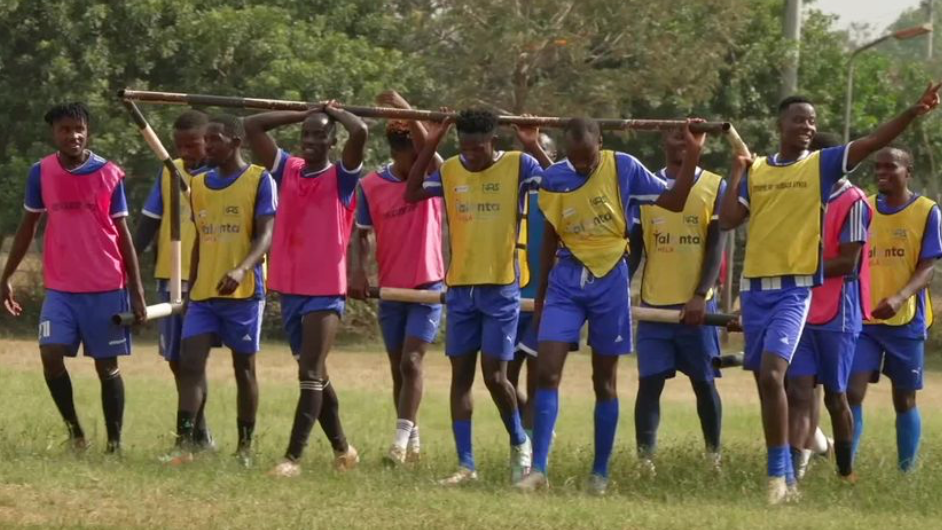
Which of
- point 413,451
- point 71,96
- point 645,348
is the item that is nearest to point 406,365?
point 413,451

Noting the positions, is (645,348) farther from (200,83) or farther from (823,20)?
(823,20)

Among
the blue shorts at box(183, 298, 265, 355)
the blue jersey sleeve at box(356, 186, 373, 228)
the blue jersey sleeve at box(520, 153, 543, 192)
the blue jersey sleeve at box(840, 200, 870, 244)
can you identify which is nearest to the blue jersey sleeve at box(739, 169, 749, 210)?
the blue jersey sleeve at box(840, 200, 870, 244)

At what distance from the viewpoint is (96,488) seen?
9414mm

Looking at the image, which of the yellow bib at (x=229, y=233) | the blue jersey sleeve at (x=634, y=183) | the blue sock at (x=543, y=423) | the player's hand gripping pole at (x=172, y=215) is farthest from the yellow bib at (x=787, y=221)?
the player's hand gripping pole at (x=172, y=215)

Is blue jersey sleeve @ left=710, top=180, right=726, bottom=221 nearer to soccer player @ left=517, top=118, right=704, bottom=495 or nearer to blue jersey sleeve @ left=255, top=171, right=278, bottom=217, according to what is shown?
soccer player @ left=517, top=118, right=704, bottom=495

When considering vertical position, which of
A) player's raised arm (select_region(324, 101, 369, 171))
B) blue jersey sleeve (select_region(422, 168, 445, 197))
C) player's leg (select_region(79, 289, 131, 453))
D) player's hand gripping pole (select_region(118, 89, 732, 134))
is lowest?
player's leg (select_region(79, 289, 131, 453))

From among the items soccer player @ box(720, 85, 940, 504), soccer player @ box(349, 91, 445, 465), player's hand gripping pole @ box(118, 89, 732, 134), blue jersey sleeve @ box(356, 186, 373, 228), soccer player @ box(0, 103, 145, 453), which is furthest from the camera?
blue jersey sleeve @ box(356, 186, 373, 228)

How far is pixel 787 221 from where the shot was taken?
10.3 m

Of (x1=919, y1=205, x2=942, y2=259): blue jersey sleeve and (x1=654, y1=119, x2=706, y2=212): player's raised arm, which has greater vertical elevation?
(x1=654, y1=119, x2=706, y2=212): player's raised arm

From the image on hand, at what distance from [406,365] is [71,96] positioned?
17027 mm

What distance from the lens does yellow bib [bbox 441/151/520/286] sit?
1087cm

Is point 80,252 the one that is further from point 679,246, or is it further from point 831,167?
point 831,167

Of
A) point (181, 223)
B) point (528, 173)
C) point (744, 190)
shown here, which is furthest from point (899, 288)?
point (181, 223)

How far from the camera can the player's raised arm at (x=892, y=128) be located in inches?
373
